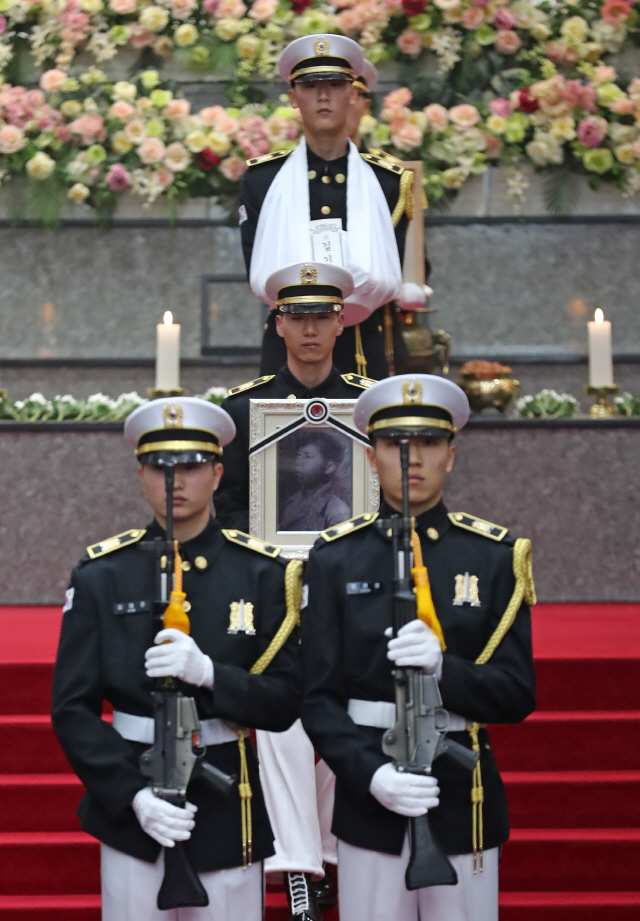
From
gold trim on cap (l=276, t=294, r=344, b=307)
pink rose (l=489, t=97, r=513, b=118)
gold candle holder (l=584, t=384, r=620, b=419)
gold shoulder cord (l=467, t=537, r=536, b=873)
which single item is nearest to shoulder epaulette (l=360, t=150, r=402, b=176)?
gold trim on cap (l=276, t=294, r=344, b=307)

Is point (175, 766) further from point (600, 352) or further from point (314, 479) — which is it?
point (600, 352)

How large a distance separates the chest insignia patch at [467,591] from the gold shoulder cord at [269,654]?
14.5 inches

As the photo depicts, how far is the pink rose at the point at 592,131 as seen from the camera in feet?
22.6

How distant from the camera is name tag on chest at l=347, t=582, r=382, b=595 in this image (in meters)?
2.73

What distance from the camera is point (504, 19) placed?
23.0 ft

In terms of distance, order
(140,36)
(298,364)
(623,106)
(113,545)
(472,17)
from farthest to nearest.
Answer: (140,36) → (472,17) → (623,106) → (298,364) → (113,545)

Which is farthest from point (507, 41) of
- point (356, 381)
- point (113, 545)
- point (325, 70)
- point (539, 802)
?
point (113, 545)

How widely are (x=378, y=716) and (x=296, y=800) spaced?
0.96m

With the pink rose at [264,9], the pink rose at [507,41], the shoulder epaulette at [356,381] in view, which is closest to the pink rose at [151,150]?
the pink rose at [264,9]

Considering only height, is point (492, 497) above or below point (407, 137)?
below

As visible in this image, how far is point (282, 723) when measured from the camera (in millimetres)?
2693

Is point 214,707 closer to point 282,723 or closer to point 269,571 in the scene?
point 282,723

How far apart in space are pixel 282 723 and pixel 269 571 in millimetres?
345

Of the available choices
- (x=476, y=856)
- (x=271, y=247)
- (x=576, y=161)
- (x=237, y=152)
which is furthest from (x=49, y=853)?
(x=576, y=161)
